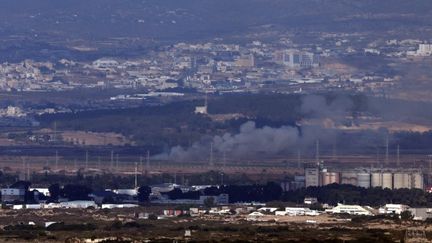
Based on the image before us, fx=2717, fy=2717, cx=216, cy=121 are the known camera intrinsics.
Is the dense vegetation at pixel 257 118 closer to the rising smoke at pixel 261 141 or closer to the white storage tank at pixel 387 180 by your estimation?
the rising smoke at pixel 261 141

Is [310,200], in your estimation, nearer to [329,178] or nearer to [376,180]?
[376,180]

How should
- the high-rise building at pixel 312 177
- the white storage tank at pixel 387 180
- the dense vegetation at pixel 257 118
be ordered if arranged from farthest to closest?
1. the dense vegetation at pixel 257 118
2. the high-rise building at pixel 312 177
3. the white storage tank at pixel 387 180

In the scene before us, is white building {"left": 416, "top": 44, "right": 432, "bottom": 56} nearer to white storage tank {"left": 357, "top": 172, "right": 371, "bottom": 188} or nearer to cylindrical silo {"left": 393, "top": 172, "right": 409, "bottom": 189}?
white storage tank {"left": 357, "top": 172, "right": 371, "bottom": 188}

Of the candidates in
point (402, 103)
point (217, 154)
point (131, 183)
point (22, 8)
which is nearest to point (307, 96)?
point (402, 103)

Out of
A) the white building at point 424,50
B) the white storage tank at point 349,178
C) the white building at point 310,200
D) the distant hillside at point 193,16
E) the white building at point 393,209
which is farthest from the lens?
the distant hillside at point 193,16

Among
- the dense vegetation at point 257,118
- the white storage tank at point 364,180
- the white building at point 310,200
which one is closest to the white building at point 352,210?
the white building at point 310,200

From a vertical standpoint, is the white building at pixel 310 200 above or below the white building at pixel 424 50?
below
